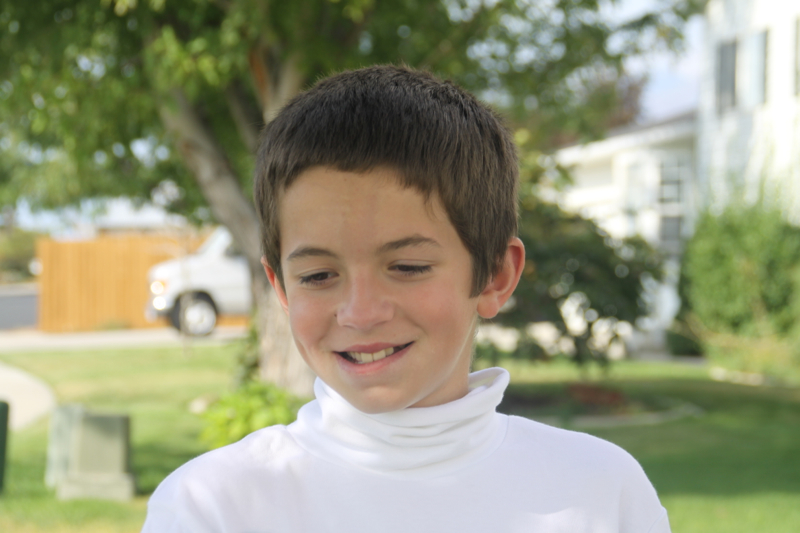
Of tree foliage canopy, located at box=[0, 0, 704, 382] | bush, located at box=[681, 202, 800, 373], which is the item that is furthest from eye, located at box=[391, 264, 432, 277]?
bush, located at box=[681, 202, 800, 373]

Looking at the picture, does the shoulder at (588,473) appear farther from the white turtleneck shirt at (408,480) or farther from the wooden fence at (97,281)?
the wooden fence at (97,281)

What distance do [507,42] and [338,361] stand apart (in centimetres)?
692

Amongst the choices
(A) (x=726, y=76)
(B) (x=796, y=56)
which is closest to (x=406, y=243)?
(B) (x=796, y=56)

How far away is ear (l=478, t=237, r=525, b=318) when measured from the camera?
142 cm

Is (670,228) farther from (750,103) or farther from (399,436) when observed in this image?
(399,436)

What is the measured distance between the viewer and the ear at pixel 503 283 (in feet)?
4.65

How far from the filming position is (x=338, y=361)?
1292 mm

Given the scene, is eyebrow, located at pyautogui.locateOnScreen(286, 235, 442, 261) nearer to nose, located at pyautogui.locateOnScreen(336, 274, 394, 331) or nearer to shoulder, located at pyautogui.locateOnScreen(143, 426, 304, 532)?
nose, located at pyautogui.locateOnScreen(336, 274, 394, 331)

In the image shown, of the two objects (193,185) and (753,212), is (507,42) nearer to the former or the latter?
(193,185)

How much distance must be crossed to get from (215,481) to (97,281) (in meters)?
20.7

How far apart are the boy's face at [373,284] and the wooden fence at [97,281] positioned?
18684mm

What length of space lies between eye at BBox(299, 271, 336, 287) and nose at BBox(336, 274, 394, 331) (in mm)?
41

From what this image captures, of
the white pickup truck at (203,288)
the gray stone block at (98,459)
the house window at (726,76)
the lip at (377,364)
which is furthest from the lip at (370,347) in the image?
the white pickup truck at (203,288)

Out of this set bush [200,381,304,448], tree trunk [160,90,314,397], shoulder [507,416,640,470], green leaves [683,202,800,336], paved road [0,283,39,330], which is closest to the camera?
shoulder [507,416,640,470]
